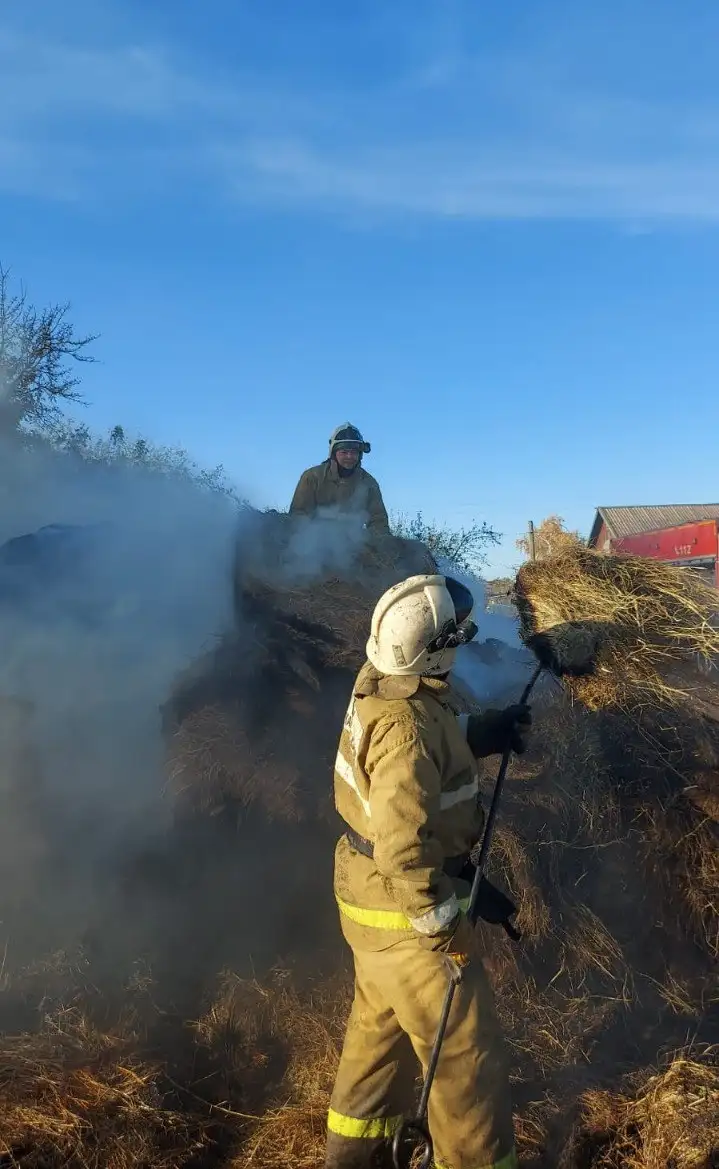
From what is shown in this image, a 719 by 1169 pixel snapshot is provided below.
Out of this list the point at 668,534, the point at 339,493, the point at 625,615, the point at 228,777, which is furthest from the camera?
the point at 668,534

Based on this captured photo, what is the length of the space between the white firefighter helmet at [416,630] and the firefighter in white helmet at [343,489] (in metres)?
4.32

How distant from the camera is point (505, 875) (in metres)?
4.68

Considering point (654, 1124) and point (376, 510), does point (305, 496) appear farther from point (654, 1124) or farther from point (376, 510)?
point (654, 1124)

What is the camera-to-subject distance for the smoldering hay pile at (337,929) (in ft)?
11.3

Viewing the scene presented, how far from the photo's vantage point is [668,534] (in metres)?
16.1

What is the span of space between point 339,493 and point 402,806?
197 inches

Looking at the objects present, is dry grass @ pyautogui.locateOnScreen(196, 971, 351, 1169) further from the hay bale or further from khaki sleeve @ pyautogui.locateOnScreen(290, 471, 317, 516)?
khaki sleeve @ pyautogui.locateOnScreen(290, 471, 317, 516)

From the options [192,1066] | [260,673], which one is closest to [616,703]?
[260,673]

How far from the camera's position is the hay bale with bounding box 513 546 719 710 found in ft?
13.9

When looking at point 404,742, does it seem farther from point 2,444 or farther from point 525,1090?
point 2,444

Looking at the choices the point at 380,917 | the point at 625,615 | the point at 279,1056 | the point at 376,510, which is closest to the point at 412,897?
the point at 380,917

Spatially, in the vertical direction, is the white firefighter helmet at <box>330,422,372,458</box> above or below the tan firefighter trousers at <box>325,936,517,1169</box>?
above

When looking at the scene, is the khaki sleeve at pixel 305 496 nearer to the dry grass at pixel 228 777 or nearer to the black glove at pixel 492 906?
the dry grass at pixel 228 777

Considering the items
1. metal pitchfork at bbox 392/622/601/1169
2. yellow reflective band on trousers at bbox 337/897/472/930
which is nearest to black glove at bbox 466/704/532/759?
metal pitchfork at bbox 392/622/601/1169
